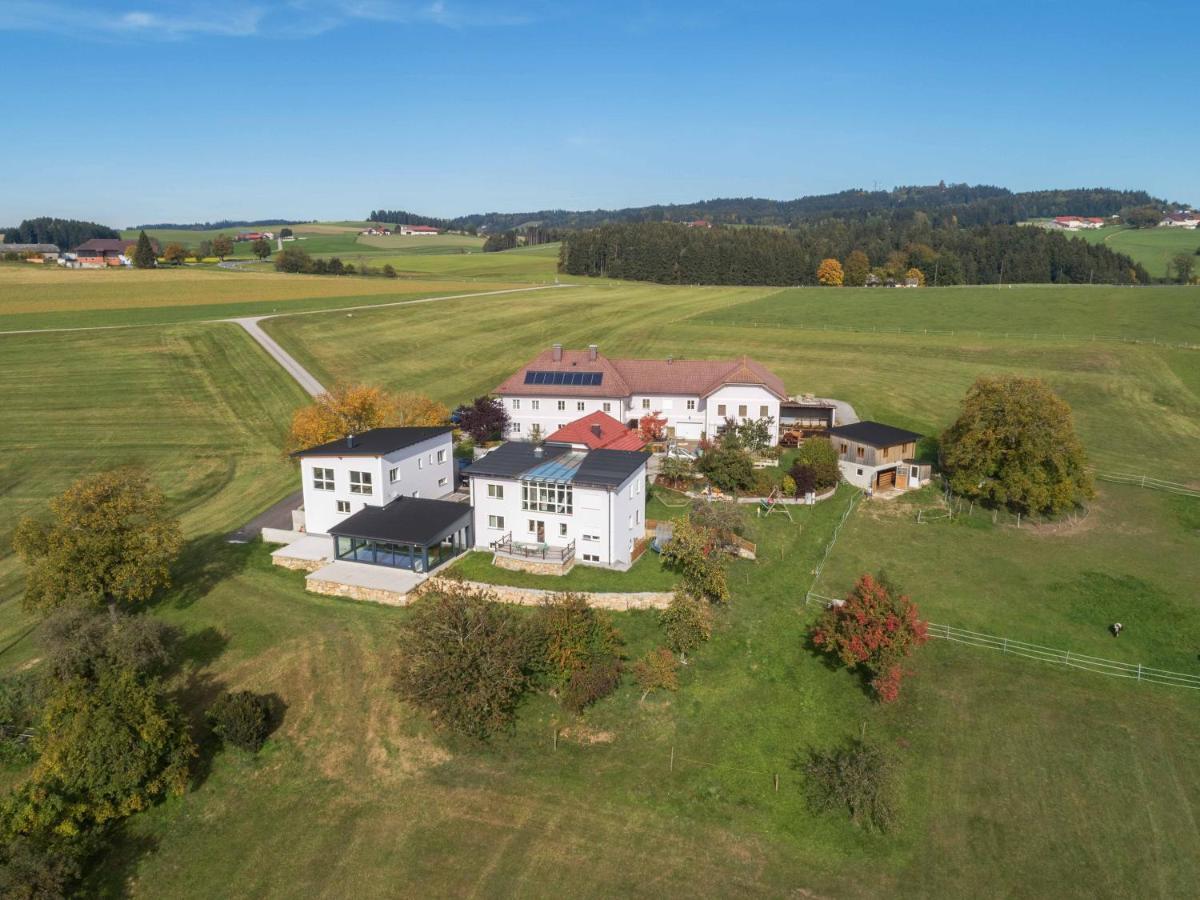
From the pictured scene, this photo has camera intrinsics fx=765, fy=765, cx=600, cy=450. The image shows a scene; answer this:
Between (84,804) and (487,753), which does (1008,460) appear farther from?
(84,804)

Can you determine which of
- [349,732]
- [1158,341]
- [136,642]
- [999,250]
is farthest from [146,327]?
[999,250]

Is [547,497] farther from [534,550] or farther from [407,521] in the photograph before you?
[407,521]

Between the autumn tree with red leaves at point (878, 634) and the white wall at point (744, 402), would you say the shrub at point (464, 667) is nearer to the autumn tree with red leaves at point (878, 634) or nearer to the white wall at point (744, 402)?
the autumn tree with red leaves at point (878, 634)

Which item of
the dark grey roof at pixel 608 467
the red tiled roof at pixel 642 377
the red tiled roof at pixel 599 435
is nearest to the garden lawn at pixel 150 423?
the red tiled roof at pixel 599 435

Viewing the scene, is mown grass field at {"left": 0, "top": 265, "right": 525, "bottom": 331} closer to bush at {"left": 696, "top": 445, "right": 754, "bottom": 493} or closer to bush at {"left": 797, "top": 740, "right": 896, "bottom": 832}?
bush at {"left": 696, "top": 445, "right": 754, "bottom": 493}

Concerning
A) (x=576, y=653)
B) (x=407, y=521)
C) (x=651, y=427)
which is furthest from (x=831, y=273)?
(x=576, y=653)
